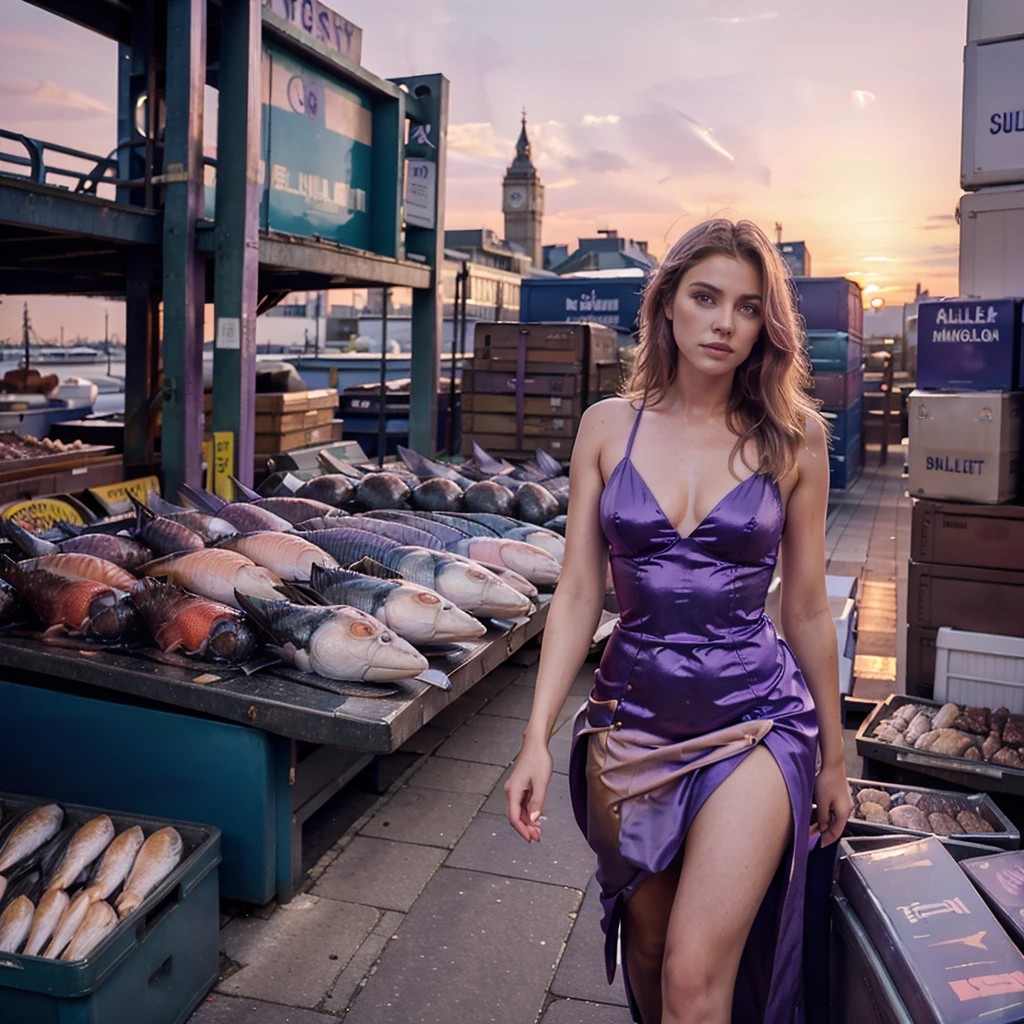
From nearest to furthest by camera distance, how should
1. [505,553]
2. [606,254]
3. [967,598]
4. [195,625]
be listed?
1. [195,625]
2. [967,598]
3. [505,553]
4. [606,254]

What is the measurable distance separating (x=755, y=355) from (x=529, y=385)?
353 inches

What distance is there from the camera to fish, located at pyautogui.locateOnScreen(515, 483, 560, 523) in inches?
247

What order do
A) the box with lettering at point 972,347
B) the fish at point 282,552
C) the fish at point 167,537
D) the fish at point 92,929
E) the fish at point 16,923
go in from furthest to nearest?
the box with lettering at point 972,347
the fish at point 167,537
the fish at point 282,552
the fish at point 16,923
the fish at point 92,929

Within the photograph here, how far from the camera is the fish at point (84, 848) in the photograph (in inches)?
113

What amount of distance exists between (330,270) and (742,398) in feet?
22.3

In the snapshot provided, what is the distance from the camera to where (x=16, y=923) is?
2666mm

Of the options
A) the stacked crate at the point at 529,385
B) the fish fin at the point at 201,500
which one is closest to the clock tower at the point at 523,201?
the stacked crate at the point at 529,385

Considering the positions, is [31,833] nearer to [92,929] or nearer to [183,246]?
[92,929]

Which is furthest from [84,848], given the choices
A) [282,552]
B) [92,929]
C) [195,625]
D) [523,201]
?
[523,201]

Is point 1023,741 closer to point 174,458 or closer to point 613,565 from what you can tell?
point 613,565

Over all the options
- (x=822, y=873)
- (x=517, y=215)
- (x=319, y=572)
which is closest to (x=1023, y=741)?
(x=822, y=873)

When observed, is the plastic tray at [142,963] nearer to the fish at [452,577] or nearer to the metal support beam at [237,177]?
the fish at [452,577]

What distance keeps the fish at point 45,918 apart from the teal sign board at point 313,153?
620 cm

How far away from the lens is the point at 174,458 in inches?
279
